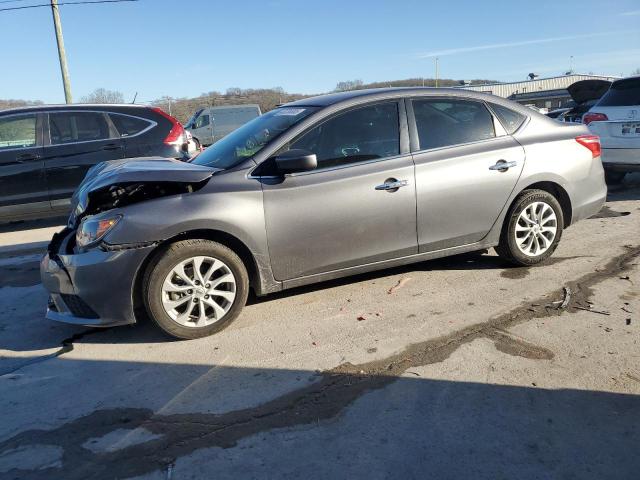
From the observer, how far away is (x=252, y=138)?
4.49 meters

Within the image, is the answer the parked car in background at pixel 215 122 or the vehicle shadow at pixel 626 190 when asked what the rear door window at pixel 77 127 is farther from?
the parked car in background at pixel 215 122

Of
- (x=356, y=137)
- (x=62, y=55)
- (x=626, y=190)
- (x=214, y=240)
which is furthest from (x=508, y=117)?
(x=62, y=55)

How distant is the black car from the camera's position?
25.1 feet

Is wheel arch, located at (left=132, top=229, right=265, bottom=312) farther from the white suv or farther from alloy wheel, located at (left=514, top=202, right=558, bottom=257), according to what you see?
the white suv

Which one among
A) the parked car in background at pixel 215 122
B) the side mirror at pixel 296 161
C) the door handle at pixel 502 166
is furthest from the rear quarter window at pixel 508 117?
the parked car in background at pixel 215 122

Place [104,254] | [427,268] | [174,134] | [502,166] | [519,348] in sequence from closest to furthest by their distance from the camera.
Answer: [519,348]
[104,254]
[502,166]
[427,268]
[174,134]

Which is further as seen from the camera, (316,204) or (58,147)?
(58,147)

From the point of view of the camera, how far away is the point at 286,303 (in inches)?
176

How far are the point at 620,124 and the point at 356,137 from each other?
5499 mm

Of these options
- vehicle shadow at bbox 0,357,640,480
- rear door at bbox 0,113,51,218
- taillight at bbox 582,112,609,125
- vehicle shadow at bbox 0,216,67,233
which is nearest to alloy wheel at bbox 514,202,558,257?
vehicle shadow at bbox 0,357,640,480

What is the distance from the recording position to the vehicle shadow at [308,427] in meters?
2.43

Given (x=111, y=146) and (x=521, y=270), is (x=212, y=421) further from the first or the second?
(x=111, y=146)

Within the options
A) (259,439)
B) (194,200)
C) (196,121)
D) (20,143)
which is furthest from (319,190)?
(196,121)

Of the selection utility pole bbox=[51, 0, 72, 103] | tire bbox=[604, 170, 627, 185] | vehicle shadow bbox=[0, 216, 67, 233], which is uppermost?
utility pole bbox=[51, 0, 72, 103]
